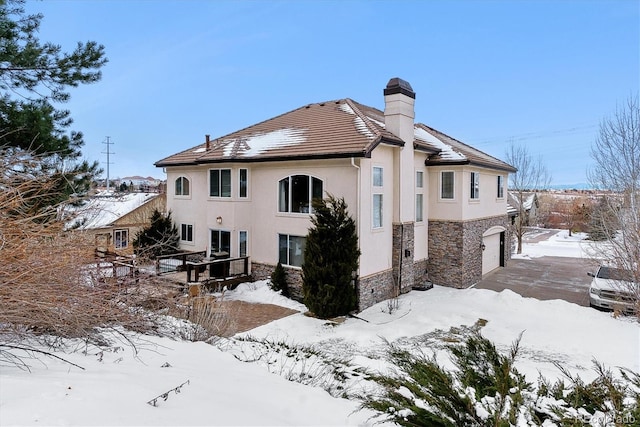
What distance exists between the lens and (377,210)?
14.8 m

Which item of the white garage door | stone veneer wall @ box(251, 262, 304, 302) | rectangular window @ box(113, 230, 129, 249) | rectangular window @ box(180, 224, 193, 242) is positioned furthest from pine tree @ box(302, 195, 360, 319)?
rectangular window @ box(113, 230, 129, 249)

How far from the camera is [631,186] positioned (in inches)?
547

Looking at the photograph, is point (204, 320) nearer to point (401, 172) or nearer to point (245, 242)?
point (245, 242)

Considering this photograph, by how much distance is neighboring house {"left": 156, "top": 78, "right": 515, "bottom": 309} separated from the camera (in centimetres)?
1427

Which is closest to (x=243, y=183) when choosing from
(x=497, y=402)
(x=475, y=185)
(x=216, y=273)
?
(x=216, y=273)

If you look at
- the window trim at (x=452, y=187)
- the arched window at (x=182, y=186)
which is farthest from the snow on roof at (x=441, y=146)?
the arched window at (x=182, y=186)

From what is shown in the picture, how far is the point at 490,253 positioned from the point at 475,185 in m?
4.72

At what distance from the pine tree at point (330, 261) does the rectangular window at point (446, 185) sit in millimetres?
6381

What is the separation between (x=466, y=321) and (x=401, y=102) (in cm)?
865

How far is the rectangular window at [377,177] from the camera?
1445 centimetres

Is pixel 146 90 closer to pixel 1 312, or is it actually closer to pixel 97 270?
pixel 97 270

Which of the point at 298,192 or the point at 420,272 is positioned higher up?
the point at 298,192

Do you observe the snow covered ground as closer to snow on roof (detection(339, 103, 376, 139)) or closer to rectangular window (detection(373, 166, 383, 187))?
rectangular window (detection(373, 166, 383, 187))

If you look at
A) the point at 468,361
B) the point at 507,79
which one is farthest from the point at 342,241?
the point at 507,79
